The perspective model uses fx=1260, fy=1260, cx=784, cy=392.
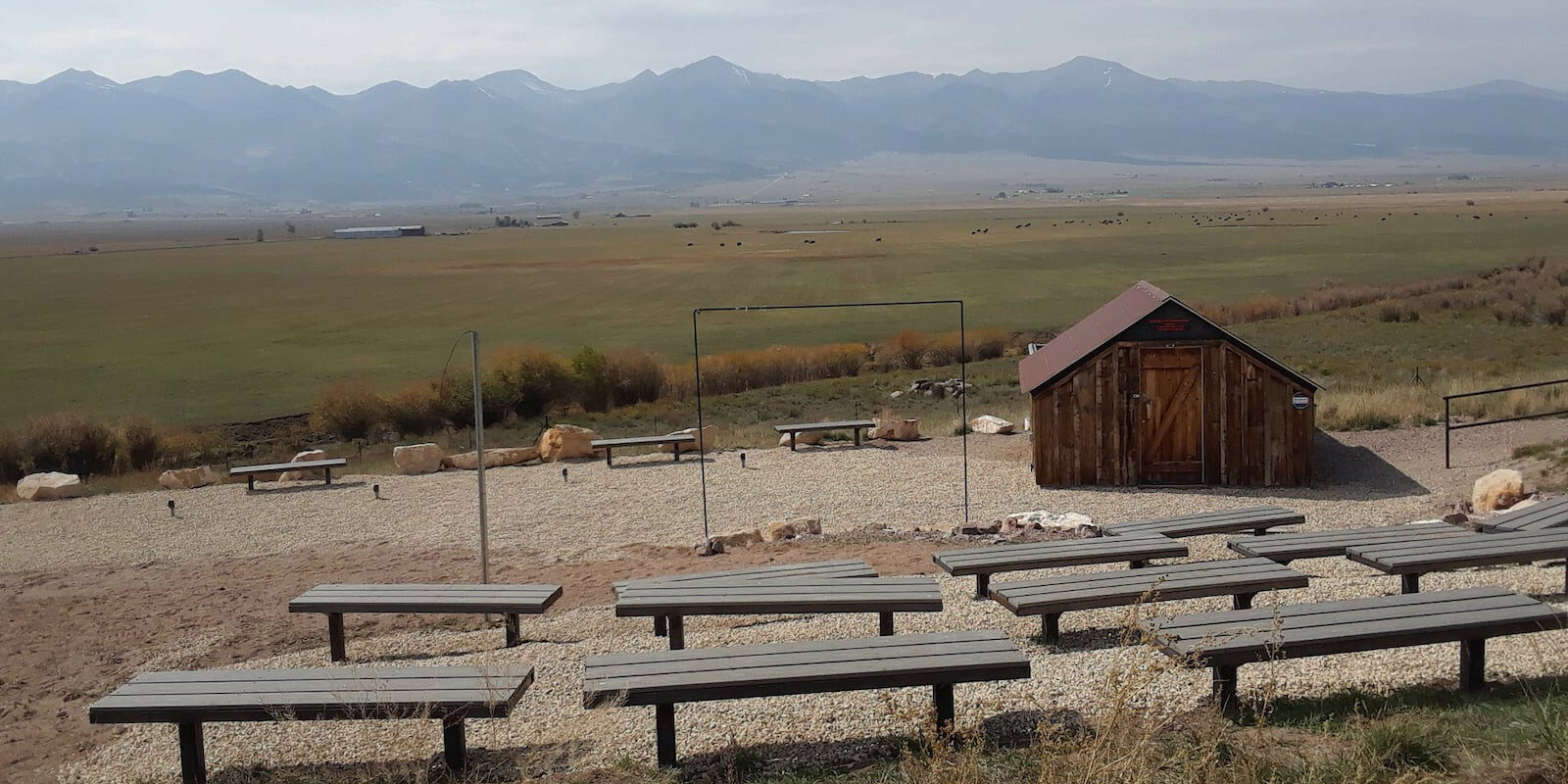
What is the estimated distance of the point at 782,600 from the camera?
8.63m

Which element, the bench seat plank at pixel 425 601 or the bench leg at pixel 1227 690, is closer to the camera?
the bench leg at pixel 1227 690

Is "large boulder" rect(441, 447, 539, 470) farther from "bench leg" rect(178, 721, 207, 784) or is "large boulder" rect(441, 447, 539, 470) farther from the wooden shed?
"bench leg" rect(178, 721, 207, 784)

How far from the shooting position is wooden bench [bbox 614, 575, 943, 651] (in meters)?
8.62

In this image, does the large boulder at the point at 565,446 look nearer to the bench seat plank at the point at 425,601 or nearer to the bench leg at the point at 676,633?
the bench seat plank at the point at 425,601

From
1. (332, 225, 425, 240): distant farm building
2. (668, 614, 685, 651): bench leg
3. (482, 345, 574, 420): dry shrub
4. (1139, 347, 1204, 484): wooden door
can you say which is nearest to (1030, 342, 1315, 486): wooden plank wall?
(1139, 347, 1204, 484): wooden door

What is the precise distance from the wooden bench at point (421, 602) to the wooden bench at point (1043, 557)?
330 centimetres

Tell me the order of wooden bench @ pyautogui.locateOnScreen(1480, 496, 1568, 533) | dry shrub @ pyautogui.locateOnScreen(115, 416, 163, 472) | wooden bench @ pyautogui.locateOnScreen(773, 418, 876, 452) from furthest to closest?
dry shrub @ pyautogui.locateOnScreen(115, 416, 163, 472) < wooden bench @ pyautogui.locateOnScreen(773, 418, 876, 452) < wooden bench @ pyautogui.locateOnScreen(1480, 496, 1568, 533)

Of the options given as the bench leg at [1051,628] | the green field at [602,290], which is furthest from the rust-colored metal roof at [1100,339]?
the green field at [602,290]

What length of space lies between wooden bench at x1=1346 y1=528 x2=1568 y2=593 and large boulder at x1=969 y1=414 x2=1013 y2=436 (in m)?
12.9

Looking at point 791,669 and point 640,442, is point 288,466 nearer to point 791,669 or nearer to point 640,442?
point 640,442

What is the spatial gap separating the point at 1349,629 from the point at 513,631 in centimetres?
623

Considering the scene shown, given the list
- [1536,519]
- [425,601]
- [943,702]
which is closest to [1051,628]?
[943,702]

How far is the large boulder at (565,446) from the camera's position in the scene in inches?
856

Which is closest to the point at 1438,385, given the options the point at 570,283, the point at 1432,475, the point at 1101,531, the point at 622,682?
the point at 1432,475
